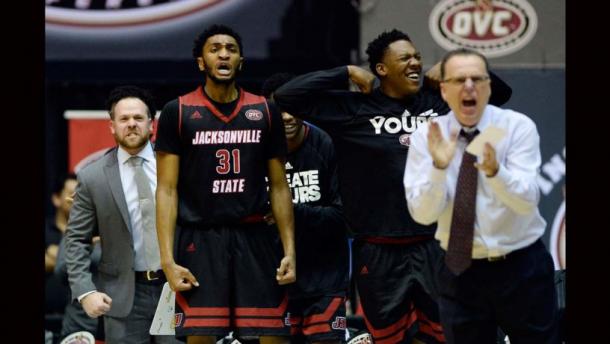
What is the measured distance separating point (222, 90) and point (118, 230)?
1.19m

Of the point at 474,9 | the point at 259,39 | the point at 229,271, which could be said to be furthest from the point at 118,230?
the point at 474,9

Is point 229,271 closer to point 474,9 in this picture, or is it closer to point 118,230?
point 118,230

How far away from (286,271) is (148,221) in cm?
114

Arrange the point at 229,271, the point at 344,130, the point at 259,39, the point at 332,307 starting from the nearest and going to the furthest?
the point at 229,271 → the point at 344,130 → the point at 332,307 → the point at 259,39

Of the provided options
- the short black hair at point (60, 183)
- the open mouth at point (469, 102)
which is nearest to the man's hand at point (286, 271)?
the open mouth at point (469, 102)

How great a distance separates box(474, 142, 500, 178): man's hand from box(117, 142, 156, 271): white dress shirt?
2.67 metres

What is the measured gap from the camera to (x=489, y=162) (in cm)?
623

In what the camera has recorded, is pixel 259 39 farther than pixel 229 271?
Yes

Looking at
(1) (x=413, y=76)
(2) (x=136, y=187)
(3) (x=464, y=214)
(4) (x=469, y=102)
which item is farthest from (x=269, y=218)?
(4) (x=469, y=102)

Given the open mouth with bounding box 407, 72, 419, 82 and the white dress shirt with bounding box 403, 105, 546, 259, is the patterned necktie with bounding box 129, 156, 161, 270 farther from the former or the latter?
the white dress shirt with bounding box 403, 105, 546, 259

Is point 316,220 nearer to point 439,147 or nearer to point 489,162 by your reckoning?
point 439,147

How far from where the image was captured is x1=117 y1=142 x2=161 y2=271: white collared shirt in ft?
26.8

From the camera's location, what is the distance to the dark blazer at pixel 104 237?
811 centimetres
